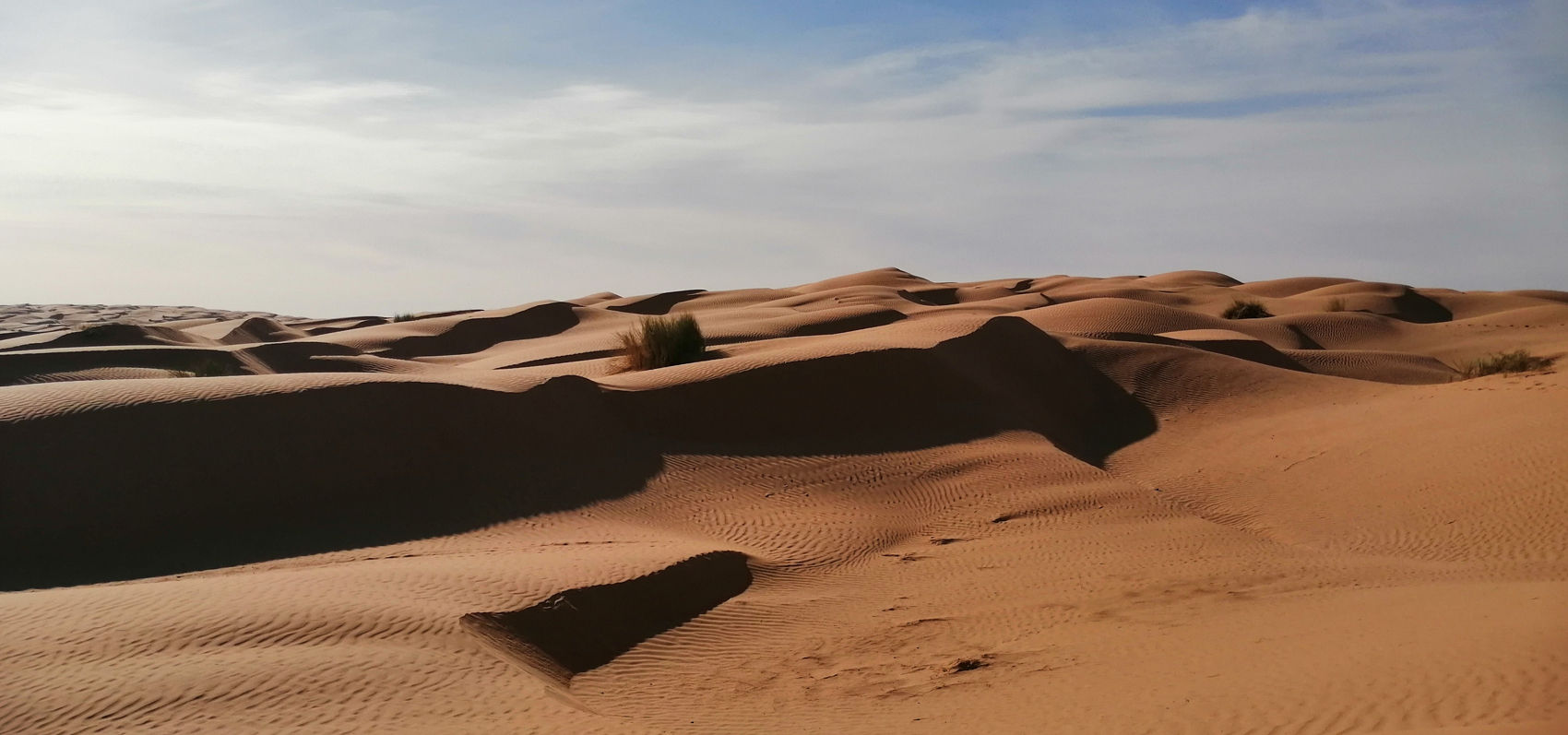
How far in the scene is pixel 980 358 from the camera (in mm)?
18844

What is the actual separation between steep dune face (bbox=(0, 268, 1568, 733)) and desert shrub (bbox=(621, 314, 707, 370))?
89 centimetres

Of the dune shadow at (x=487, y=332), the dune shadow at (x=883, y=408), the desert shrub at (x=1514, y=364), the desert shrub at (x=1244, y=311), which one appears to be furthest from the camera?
the desert shrub at (x=1244, y=311)

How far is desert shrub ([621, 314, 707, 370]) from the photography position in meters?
20.2

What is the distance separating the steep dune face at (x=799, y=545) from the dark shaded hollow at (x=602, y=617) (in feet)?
0.12

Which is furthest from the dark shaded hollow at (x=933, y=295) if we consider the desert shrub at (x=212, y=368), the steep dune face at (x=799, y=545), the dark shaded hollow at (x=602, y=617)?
the dark shaded hollow at (x=602, y=617)

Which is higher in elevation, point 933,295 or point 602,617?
point 933,295

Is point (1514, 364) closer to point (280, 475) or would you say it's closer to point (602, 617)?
point (602, 617)

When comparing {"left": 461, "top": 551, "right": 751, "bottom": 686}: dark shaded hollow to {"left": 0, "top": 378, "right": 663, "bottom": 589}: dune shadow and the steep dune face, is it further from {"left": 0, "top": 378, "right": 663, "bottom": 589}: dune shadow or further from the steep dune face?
{"left": 0, "top": 378, "right": 663, "bottom": 589}: dune shadow

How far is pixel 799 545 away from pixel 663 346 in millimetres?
9177

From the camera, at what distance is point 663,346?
20.3 m

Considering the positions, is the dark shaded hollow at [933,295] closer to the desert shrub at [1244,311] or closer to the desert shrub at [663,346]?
the desert shrub at [1244,311]

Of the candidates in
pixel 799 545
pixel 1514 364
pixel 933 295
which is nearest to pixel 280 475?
pixel 799 545

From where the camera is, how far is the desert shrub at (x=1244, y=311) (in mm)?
37062

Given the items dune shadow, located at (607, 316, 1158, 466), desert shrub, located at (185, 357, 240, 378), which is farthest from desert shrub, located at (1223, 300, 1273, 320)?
desert shrub, located at (185, 357, 240, 378)
